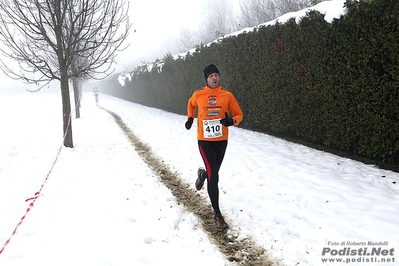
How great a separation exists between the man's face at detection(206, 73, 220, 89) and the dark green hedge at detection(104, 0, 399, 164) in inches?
131

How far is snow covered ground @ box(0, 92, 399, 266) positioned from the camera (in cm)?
332

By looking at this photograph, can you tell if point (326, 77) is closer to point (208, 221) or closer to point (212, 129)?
point (212, 129)

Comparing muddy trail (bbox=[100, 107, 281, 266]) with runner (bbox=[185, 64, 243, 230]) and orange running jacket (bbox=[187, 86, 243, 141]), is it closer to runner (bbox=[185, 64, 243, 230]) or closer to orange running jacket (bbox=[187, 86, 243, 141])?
runner (bbox=[185, 64, 243, 230])

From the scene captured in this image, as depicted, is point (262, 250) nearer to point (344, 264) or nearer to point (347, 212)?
point (344, 264)

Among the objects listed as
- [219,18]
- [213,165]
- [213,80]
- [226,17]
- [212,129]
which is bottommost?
[213,165]

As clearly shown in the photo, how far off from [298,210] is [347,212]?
2.22 feet

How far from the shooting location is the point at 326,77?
664cm

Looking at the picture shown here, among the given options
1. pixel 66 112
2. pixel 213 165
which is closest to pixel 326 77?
pixel 213 165

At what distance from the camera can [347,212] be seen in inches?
157

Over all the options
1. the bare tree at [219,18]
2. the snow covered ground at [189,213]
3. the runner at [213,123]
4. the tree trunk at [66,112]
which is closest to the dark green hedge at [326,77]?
the snow covered ground at [189,213]

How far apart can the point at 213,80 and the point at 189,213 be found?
7.03 ft

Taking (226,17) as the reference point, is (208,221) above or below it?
below

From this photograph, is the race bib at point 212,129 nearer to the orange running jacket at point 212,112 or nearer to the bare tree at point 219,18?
the orange running jacket at point 212,112

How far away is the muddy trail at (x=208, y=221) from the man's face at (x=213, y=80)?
2.04 m
